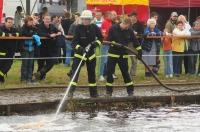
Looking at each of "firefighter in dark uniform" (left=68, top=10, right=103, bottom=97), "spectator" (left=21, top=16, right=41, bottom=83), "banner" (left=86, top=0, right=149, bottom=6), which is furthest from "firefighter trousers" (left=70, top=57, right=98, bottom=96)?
"banner" (left=86, top=0, right=149, bottom=6)

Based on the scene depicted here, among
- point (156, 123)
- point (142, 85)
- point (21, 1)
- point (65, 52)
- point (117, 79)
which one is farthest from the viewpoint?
point (21, 1)

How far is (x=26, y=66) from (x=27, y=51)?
1.29 ft

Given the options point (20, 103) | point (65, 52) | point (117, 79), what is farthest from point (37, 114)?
point (65, 52)

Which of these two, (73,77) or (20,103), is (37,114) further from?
(73,77)

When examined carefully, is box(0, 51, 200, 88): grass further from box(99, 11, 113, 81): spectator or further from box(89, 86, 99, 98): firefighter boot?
box(89, 86, 99, 98): firefighter boot

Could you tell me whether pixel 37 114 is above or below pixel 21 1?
below

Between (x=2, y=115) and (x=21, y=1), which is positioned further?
→ (x=21, y=1)

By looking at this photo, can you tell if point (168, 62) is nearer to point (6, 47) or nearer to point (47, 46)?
point (47, 46)

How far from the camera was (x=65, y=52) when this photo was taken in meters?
23.2

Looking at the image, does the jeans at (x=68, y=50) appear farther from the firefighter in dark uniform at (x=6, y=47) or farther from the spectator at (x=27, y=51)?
the firefighter in dark uniform at (x=6, y=47)

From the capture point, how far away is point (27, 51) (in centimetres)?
1702

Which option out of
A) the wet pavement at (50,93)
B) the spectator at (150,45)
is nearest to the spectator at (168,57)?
the spectator at (150,45)

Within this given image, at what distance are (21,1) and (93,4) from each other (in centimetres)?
310

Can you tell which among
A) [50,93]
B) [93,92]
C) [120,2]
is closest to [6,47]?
[50,93]
